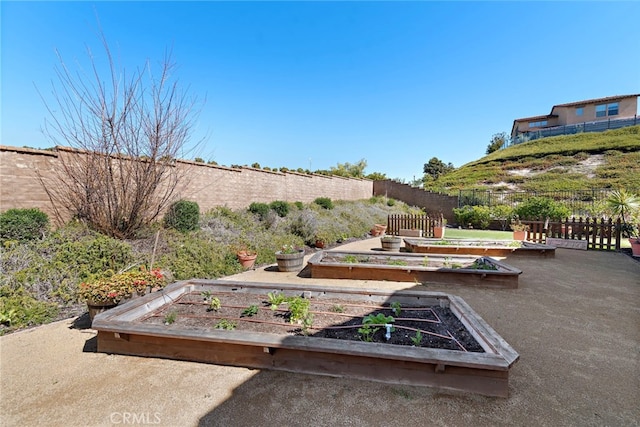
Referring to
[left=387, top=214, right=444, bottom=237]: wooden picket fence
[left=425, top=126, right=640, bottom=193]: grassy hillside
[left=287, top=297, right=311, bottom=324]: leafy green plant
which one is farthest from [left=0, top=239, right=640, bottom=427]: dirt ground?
[left=425, top=126, right=640, bottom=193]: grassy hillside

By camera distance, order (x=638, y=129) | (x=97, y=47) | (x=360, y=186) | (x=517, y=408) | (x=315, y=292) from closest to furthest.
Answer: (x=517, y=408)
(x=315, y=292)
(x=97, y=47)
(x=360, y=186)
(x=638, y=129)

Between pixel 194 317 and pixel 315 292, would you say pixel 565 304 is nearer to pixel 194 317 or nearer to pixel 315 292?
pixel 315 292

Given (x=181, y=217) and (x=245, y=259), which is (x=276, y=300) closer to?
(x=245, y=259)

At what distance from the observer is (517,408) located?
2.00 m

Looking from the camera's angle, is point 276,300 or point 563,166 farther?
point 563,166

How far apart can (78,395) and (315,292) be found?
2545 millimetres

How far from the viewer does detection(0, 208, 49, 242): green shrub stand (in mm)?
4332

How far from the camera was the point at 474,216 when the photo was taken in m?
14.3

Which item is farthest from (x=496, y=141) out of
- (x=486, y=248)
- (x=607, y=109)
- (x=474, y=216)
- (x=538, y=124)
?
(x=486, y=248)

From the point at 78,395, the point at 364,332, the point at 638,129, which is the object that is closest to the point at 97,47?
the point at 78,395

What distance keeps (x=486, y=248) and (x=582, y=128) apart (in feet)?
128

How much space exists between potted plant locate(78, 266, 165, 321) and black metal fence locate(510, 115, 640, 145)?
4542cm

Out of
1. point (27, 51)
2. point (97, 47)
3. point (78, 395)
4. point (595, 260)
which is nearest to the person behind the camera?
point (78, 395)

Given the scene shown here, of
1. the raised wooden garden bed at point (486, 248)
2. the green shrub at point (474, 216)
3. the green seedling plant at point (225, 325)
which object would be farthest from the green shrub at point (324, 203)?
the green seedling plant at point (225, 325)
